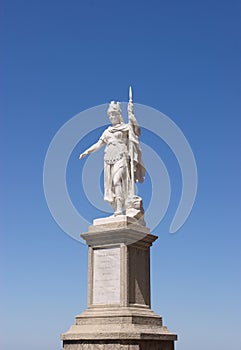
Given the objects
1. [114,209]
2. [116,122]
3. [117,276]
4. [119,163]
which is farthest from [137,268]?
[116,122]

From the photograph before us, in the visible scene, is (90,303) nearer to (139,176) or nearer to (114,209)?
(114,209)

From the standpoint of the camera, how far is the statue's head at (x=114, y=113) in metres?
18.4

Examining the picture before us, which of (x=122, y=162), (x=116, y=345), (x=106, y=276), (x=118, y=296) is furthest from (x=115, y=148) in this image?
(x=116, y=345)

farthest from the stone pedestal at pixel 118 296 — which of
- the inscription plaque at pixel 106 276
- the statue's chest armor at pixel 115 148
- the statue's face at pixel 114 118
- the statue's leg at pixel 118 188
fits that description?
the statue's face at pixel 114 118

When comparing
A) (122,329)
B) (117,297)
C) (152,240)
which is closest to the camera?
(122,329)

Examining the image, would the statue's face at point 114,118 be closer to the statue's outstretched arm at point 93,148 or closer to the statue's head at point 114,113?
the statue's head at point 114,113

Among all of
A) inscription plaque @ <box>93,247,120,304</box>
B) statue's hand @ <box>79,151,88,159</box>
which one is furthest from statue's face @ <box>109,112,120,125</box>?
inscription plaque @ <box>93,247,120,304</box>

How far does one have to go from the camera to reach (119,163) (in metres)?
17.8

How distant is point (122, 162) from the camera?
1775 cm

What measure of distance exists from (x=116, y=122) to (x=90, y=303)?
5913 mm

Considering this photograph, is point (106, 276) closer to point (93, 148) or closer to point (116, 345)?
point (116, 345)

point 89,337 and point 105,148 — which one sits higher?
point 105,148

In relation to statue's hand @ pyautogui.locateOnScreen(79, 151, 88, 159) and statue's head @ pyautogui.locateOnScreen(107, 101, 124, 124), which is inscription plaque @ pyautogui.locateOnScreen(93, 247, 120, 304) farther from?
statue's head @ pyautogui.locateOnScreen(107, 101, 124, 124)

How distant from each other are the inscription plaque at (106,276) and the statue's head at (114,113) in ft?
14.3
